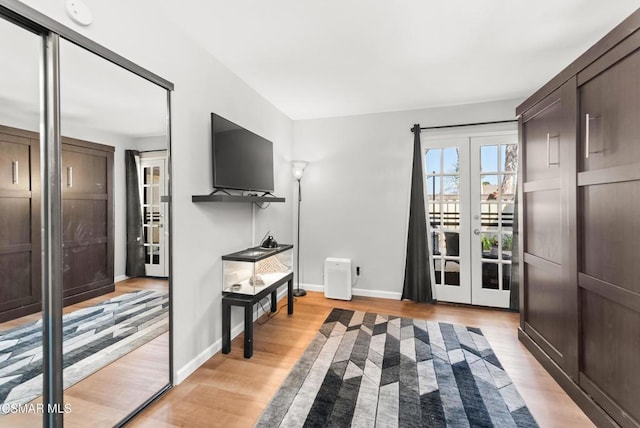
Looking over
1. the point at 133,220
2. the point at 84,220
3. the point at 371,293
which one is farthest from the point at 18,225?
the point at 371,293

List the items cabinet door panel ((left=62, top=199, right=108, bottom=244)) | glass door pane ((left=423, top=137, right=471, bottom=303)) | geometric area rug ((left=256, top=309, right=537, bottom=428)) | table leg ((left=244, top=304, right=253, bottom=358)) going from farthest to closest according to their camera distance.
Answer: glass door pane ((left=423, top=137, right=471, bottom=303)) < table leg ((left=244, top=304, right=253, bottom=358)) < geometric area rug ((left=256, top=309, right=537, bottom=428)) < cabinet door panel ((left=62, top=199, right=108, bottom=244))

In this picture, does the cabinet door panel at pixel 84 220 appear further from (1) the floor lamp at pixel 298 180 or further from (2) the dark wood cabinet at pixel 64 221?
(1) the floor lamp at pixel 298 180

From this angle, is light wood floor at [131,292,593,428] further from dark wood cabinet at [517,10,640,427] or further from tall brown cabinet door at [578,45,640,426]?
tall brown cabinet door at [578,45,640,426]

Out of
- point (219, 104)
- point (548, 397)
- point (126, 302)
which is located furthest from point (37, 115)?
point (548, 397)

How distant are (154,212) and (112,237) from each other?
1.05 ft

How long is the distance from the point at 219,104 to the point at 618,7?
9.54ft

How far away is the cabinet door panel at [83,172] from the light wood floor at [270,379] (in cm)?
134

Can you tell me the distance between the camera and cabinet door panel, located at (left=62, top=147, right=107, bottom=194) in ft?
4.62

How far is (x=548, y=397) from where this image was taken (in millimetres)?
1910

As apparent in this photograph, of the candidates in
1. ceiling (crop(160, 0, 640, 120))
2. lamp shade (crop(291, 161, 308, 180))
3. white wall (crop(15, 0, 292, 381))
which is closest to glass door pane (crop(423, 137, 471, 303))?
ceiling (crop(160, 0, 640, 120))

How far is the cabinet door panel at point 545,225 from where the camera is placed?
6.89ft

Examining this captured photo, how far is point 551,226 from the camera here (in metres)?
2.19

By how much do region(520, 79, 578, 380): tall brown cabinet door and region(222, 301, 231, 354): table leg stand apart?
2.49 metres

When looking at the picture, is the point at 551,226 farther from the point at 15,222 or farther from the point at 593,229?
the point at 15,222
